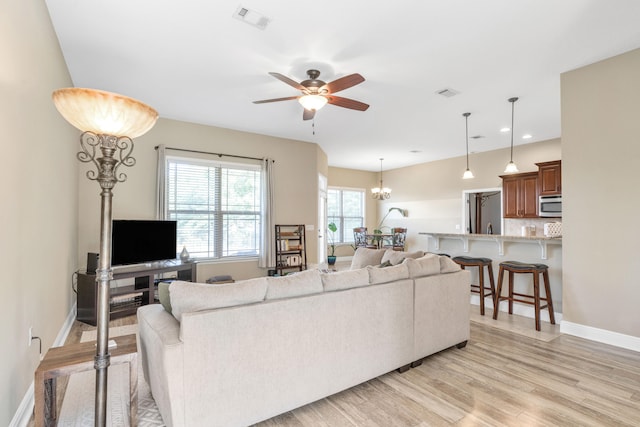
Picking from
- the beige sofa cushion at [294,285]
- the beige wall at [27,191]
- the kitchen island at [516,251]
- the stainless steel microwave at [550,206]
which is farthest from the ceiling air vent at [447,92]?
the beige wall at [27,191]

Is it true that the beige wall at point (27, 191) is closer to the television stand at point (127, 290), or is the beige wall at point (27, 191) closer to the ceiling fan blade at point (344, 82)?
the television stand at point (127, 290)

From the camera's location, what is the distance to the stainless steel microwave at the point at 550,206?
5984mm

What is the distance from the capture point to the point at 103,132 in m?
1.58

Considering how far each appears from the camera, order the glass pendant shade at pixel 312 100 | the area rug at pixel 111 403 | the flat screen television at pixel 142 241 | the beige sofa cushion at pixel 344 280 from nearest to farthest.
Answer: the area rug at pixel 111 403 < the beige sofa cushion at pixel 344 280 < the glass pendant shade at pixel 312 100 < the flat screen television at pixel 142 241

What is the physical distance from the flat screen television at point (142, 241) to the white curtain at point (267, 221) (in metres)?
1.64

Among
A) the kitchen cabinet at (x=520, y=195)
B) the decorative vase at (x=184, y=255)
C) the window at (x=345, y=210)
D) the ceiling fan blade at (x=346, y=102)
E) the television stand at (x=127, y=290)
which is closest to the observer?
the ceiling fan blade at (x=346, y=102)

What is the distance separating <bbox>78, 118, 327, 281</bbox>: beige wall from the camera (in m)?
4.60

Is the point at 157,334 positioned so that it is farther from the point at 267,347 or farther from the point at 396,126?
the point at 396,126

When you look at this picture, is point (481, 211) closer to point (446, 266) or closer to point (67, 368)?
point (446, 266)

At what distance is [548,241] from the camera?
392 centimetres

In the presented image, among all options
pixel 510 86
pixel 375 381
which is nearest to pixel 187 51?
pixel 375 381

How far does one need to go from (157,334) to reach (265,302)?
64cm

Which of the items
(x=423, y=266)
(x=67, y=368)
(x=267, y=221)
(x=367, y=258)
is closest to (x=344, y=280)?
(x=423, y=266)

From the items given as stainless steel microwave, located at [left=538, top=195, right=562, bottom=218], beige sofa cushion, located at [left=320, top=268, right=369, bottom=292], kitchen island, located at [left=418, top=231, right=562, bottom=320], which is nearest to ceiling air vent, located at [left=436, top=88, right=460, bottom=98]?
kitchen island, located at [left=418, top=231, right=562, bottom=320]
